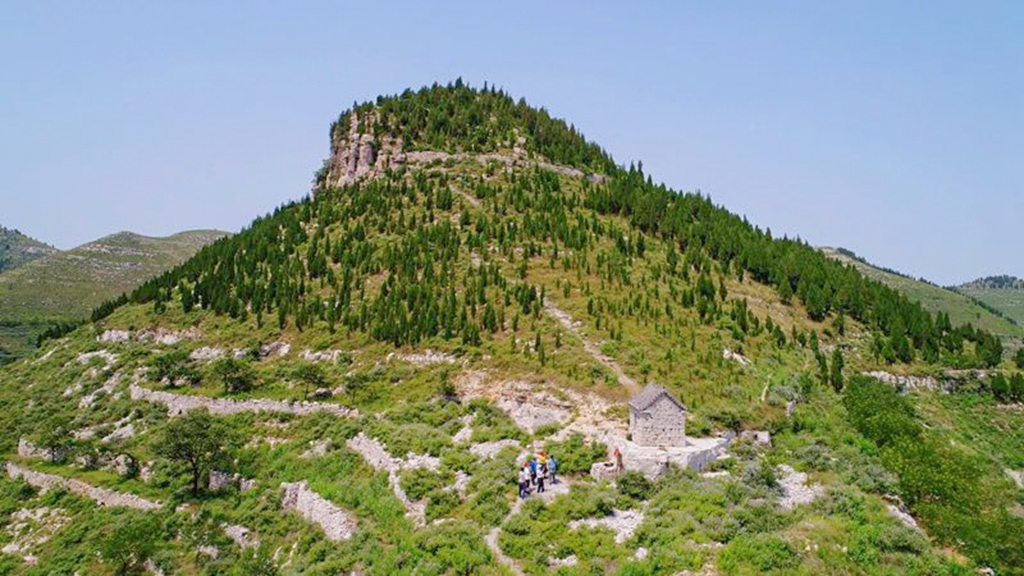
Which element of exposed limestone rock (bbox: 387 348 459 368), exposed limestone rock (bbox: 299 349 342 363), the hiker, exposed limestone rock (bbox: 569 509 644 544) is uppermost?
exposed limestone rock (bbox: 387 348 459 368)

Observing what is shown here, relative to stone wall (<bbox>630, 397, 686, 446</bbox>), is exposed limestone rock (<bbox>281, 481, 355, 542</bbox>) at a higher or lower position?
lower

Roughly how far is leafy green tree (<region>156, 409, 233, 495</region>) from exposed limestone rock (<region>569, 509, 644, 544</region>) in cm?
2533

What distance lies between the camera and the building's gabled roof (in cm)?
3297

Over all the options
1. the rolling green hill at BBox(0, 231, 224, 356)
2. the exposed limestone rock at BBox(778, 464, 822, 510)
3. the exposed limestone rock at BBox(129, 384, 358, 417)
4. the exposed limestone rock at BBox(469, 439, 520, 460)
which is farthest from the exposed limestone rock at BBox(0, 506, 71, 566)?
the rolling green hill at BBox(0, 231, 224, 356)

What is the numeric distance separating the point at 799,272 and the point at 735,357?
26699 millimetres

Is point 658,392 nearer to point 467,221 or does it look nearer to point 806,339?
point 806,339

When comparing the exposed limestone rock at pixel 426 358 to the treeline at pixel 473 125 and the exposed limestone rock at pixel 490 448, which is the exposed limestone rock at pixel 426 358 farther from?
the treeline at pixel 473 125

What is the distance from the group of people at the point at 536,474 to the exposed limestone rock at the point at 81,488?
24667 mm

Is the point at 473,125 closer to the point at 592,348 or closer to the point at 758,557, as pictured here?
the point at 592,348

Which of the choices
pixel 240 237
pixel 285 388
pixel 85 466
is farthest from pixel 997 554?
pixel 240 237

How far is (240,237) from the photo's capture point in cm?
8581

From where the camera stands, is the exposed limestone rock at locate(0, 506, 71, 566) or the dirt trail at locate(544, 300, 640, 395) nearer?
the exposed limestone rock at locate(0, 506, 71, 566)

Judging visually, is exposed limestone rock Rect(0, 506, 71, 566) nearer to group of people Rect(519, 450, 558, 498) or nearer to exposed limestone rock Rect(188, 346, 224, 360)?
exposed limestone rock Rect(188, 346, 224, 360)

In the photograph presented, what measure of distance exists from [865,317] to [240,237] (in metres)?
78.7
